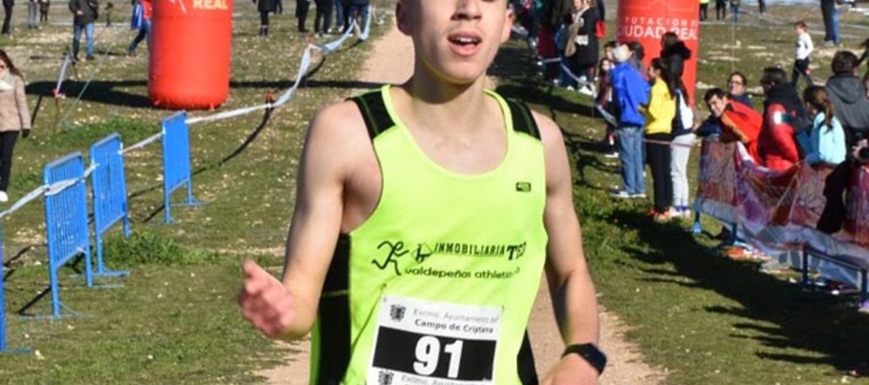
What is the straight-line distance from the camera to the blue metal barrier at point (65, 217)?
1396cm

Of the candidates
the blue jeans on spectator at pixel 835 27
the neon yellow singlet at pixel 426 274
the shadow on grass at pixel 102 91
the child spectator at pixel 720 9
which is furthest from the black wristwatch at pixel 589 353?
the child spectator at pixel 720 9

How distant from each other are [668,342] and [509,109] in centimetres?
842

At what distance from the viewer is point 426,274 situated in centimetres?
470

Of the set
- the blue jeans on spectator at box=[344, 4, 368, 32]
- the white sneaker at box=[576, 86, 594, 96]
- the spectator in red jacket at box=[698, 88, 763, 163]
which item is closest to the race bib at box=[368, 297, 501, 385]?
the spectator in red jacket at box=[698, 88, 763, 163]

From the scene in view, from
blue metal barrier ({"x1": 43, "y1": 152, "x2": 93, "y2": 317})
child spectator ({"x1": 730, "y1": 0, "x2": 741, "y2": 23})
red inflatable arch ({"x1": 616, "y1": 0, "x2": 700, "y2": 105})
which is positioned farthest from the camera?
child spectator ({"x1": 730, "y1": 0, "x2": 741, "y2": 23})

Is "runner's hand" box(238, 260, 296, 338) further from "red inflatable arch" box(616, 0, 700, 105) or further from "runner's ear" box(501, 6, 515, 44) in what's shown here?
"red inflatable arch" box(616, 0, 700, 105)

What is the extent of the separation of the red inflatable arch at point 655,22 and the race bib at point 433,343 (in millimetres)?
22454

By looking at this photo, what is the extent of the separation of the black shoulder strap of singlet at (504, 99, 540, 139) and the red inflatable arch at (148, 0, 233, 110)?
23.8 m

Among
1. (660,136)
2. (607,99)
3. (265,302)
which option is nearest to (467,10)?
(265,302)

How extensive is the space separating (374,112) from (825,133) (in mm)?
10848

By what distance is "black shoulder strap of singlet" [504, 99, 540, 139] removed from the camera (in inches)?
193

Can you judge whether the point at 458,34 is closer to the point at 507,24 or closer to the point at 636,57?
the point at 507,24

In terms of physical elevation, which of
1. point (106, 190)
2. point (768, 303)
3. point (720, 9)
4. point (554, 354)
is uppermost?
point (554, 354)

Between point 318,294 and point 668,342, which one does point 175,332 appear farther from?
point 318,294
